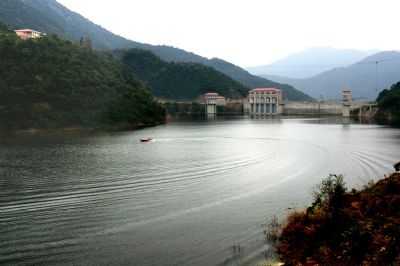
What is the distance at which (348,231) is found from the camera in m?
21.2

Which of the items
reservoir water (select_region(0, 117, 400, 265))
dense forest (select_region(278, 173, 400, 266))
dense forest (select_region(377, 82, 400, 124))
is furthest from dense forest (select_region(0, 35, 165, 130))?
dense forest (select_region(377, 82, 400, 124))

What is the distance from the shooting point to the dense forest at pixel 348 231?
62.6 feet

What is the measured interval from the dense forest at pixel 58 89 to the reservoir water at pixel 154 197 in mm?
43529

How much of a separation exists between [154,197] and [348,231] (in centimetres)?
2131

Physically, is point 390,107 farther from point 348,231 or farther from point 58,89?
point 348,231

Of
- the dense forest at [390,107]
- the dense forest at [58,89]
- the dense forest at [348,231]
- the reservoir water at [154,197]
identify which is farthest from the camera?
the dense forest at [390,107]

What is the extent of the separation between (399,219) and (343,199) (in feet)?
20.8

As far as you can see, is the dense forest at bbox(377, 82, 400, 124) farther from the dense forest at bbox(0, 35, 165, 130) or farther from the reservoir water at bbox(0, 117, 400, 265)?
the dense forest at bbox(0, 35, 165, 130)

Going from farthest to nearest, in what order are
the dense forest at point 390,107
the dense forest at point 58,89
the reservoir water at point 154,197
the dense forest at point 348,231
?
the dense forest at point 390,107
the dense forest at point 58,89
the reservoir water at point 154,197
the dense forest at point 348,231

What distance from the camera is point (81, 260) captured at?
23.0m

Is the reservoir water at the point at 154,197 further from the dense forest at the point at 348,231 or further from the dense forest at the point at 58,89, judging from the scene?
the dense forest at the point at 58,89

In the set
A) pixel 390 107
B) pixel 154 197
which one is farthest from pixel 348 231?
pixel 390 107

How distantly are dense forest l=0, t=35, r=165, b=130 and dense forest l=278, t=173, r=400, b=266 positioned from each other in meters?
105

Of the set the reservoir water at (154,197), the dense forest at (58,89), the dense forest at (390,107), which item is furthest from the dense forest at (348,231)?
the dense forest at (390,107)
